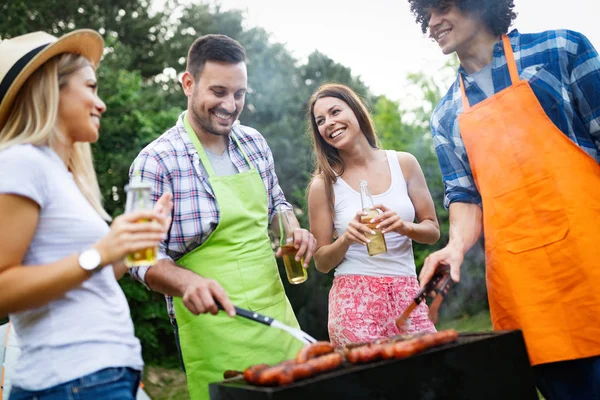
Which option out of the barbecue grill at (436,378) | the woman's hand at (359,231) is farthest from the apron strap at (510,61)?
the barbecue grill at (436,378)

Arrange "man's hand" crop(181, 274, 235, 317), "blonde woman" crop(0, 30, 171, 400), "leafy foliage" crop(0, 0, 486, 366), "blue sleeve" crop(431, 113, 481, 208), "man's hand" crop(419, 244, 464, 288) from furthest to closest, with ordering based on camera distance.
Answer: "leafy foliage" crop(0, 0, 486, 366), "blue sleeve" crop(431, 113, 481, 208), "man's hand" crop(419, 244, 464, 288), "man's hand" crop(181, 274, 235, 317), "blonde woman" crop(0, 30, 171, 400)

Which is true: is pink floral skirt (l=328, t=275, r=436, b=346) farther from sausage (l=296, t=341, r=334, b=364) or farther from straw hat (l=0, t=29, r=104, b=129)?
straw hat (l=0, t=29, r=104, b=129)

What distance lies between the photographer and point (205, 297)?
234cm

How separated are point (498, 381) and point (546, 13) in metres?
3.71

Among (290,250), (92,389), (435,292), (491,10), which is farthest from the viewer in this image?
(290,250)

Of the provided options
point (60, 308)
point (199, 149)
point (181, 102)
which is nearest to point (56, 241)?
point (60, 308)

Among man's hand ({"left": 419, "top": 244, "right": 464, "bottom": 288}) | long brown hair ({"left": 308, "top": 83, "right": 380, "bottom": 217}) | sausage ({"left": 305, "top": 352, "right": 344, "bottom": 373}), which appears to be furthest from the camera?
long brown hair ({"left": 308, "top": 83, "right": 380, "bottom": 217})

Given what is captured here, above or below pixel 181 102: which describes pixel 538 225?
below

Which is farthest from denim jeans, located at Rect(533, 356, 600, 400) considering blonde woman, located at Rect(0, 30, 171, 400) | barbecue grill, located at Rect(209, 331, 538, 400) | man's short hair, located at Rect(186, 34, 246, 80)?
man's short hair, located at Rect(186, 34, 246, 80)

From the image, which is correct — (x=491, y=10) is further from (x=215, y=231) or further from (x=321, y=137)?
(x=215, y=231)

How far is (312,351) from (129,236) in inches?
31.7

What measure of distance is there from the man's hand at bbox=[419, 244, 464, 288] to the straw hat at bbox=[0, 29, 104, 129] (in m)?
1.65

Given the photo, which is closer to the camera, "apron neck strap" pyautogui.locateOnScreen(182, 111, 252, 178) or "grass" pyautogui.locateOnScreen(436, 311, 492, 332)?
"apron neck strap" pyautogui.locateOnScreen(182, 111, 252, 178)

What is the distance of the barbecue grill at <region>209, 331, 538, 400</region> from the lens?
1.87 metres
